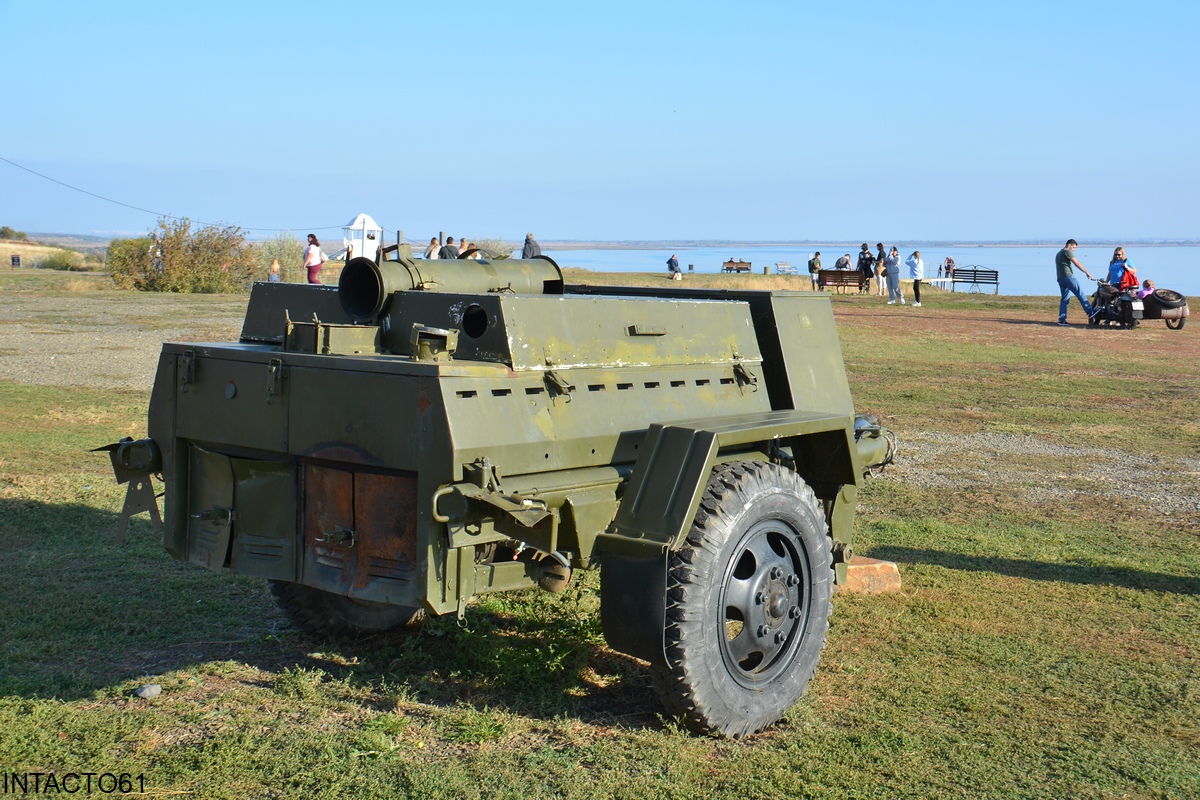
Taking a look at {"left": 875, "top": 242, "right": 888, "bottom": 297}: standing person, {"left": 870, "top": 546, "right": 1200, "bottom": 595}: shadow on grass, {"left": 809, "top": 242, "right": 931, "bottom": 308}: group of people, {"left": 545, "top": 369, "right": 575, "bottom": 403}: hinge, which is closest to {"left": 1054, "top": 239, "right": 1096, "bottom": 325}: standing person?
{"left": 809, "top": 242, "right": 931, "bottom": 308}: group of people

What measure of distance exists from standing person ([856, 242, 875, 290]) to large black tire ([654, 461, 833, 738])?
31422 mm

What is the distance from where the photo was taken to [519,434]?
4.12m

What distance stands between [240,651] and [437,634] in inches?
35.2

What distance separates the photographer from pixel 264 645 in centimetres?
531

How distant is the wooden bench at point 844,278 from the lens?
35062 mm

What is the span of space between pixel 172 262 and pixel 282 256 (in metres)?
5.66

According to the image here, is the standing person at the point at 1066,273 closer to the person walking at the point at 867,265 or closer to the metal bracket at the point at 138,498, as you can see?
the person walking at the point at 867,265

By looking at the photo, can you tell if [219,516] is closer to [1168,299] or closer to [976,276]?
[1168,299]

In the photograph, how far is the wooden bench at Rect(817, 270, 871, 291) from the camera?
3506cm

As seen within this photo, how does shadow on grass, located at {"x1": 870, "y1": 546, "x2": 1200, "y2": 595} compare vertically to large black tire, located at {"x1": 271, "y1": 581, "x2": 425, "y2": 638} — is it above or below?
below

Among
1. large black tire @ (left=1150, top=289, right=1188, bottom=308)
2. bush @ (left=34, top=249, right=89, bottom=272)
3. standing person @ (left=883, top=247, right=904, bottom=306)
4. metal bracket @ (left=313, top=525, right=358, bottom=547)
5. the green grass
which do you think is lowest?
the green grass

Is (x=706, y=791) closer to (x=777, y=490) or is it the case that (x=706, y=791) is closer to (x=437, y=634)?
(x=777, y=490)

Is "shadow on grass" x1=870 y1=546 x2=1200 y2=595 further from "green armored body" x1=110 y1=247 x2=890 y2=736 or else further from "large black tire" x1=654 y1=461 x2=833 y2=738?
"large black tire" x1=654 y1=461 x2=833 y2=738

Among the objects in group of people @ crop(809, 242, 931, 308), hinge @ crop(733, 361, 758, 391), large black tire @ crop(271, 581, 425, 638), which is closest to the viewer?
hinge @ crop(733, 361, 758, 391)
